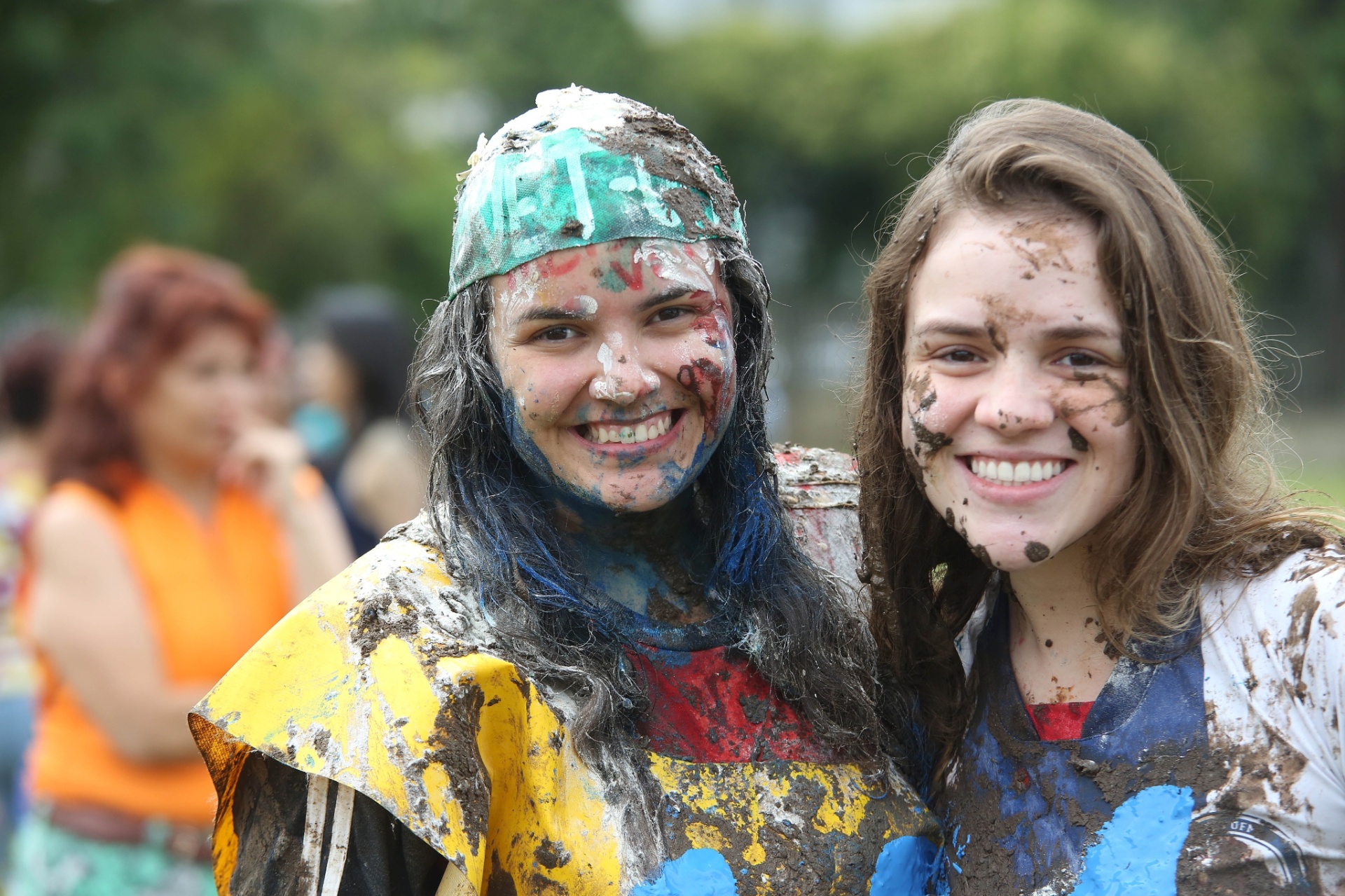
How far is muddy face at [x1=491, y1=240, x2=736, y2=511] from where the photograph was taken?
7.08 ft

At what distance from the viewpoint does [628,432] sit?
2186mm

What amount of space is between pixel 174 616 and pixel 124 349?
0.85 meters

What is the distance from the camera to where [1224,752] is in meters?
1.84

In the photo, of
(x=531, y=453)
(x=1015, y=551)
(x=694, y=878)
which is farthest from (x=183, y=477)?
(x=1015, y=551)

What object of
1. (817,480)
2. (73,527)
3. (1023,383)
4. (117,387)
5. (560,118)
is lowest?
(73,527)

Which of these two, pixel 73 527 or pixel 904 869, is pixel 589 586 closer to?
pixel 904 869

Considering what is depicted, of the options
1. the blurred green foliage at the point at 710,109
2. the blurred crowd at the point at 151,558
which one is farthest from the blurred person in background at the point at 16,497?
the blurred green foliage at the point at 710,109

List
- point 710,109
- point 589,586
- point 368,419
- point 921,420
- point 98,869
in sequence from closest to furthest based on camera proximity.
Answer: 1. point 921,420
2. point 589,586
3. point 98,869
4. point 368,419
5. point 710,109

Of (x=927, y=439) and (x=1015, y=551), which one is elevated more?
(x=927, y=439)

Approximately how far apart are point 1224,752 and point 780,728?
681mm

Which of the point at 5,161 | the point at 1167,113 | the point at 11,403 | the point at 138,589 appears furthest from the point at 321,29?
the point at 138,589

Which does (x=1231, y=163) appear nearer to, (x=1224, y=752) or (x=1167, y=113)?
(x=1167, y=113)

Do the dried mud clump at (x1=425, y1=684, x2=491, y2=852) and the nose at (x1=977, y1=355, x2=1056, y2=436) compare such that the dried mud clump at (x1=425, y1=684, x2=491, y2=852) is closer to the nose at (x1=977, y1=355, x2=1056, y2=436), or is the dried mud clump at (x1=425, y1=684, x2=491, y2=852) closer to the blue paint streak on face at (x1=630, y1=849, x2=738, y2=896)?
the blue paint streak on face at (x1=630, y1=849, x2=738, y2=896)

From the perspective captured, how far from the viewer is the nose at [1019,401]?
1.92 meters
